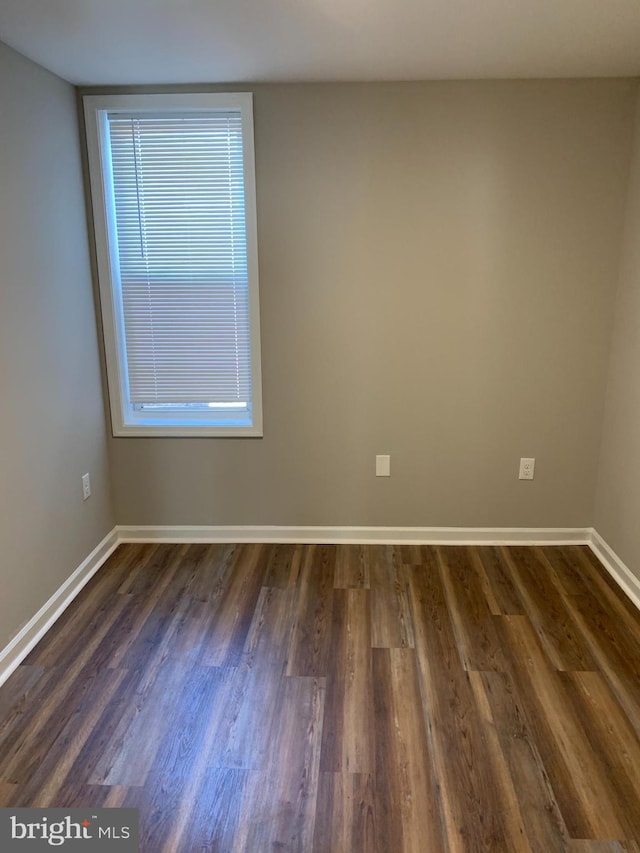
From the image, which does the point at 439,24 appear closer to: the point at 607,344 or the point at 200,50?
the point at 200,50

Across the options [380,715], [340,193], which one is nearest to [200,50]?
[340,193]

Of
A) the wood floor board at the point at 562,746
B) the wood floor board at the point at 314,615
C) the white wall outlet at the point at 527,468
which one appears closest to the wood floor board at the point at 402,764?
the wood floor board at the point at 314,615

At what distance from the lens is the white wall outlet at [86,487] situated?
2910mm

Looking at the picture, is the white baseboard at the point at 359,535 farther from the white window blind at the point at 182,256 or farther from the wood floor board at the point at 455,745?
the white window blind at the point at 182,256

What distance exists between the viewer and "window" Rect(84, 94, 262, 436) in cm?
283

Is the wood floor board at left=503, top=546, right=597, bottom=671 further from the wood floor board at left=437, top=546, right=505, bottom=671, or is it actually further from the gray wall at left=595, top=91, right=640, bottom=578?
the gray wall at left=595, top=91, right=640, bottom=578

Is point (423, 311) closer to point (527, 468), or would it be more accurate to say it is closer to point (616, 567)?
point (527, 468)

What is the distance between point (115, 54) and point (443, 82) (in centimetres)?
149

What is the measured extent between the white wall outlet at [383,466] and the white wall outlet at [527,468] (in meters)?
0.73

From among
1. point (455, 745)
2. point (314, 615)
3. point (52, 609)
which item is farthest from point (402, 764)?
point (52, 609)

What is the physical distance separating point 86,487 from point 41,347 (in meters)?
0.80

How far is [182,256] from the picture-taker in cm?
298

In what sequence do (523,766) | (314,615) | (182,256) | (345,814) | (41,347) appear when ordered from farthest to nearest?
1. (182,256)
2. (314,615)
3. (41,347)
4. (523,766)
5. (345,814)

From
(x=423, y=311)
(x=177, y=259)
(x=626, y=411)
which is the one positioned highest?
(x=177, y=259)
